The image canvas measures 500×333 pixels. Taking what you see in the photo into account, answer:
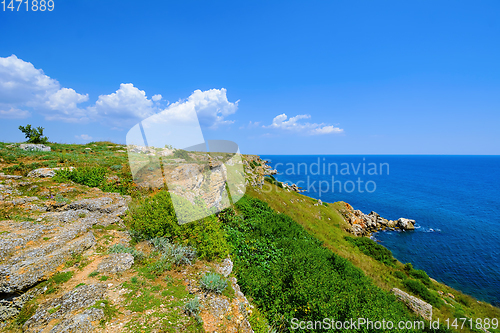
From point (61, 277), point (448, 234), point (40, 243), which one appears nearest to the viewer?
point (61, 277)

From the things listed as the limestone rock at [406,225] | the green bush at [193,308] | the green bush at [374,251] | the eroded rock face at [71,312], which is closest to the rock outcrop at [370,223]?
the limestone rock at [406,225]

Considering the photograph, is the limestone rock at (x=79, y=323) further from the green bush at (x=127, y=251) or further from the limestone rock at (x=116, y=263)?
the green bush at (x=127, y=251)

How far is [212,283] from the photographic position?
691 cm

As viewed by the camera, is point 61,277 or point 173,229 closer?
point 61,277

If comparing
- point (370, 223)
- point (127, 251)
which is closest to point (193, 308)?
point (127, 251)

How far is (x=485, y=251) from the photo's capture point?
3186cm

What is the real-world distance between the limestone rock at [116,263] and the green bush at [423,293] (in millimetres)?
23702

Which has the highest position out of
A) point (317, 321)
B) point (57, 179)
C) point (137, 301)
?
point (57, 179)

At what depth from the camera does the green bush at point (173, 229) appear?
8719 mm

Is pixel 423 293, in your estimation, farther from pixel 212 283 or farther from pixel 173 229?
pixel 173 229

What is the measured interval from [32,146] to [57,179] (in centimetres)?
1134

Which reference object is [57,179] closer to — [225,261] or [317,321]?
[225,261]

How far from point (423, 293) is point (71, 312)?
2515cm

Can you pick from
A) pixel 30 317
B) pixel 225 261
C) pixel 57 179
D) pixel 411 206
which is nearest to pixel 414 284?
pixel 225 261
